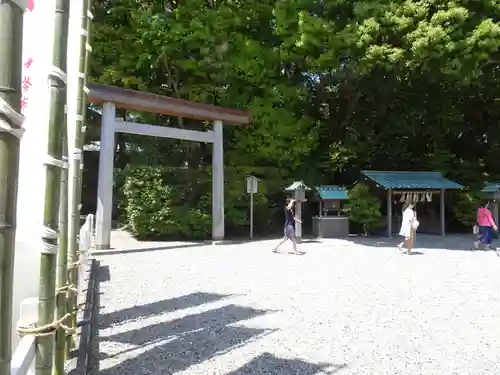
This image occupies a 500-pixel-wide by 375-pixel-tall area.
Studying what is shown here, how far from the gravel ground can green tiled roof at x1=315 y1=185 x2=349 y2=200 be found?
533 centimetres

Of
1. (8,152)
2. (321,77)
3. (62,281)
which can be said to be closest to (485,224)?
(321,77)

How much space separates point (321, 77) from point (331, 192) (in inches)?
175

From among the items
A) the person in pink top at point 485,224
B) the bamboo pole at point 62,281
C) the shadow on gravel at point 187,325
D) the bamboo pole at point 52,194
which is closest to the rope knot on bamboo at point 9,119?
the bamboo pole at point 52,194

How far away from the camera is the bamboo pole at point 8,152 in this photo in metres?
1.21

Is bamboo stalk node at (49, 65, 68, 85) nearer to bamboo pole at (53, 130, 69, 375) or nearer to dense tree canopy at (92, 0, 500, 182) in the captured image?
bamboo pole at (53, 130, 69, 375)

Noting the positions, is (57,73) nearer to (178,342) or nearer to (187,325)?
(178,342)

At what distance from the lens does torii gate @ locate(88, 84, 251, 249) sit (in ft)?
36.2

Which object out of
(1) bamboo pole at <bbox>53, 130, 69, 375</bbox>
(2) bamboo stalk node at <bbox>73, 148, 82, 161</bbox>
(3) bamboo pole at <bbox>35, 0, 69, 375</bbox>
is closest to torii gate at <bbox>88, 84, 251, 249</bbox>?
(2) bamboo stalk node at <bbox>73, 148, 82, 161</bbox>

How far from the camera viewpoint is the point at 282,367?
3764 mm

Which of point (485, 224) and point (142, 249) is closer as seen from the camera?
point (142, 249)

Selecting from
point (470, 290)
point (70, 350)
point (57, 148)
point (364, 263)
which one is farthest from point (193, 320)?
point (364, 263)

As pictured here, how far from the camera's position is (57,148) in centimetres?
207

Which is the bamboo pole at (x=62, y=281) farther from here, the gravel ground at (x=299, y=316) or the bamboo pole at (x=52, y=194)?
the gravel ground at (x=299, y=316)

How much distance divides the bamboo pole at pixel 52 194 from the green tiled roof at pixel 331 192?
13520mm
